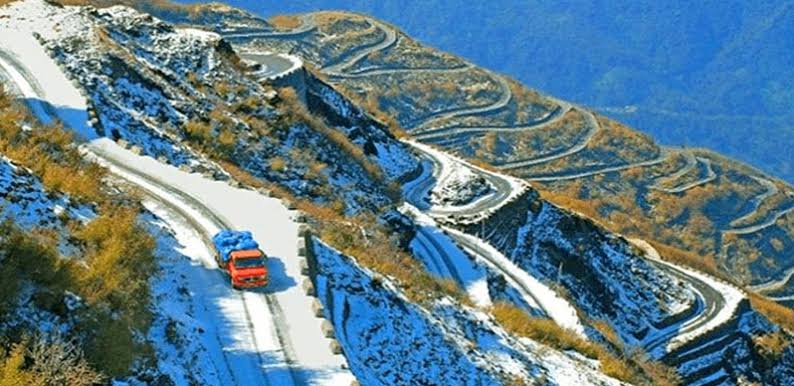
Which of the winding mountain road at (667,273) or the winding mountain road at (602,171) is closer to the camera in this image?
the winding mountain road at (667,273)

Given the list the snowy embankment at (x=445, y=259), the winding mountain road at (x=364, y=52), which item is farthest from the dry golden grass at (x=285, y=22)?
the snowy embankment at (x=445, y=259)

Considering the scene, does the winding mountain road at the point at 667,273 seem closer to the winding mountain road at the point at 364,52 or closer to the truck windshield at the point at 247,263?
the truck windshield at the point at 247,263

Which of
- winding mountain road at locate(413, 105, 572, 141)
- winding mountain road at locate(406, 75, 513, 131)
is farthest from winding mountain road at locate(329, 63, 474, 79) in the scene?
winding mountain road at locate(413, 105, 572, 141)

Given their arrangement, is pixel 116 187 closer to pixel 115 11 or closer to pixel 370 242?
pixel 370 242

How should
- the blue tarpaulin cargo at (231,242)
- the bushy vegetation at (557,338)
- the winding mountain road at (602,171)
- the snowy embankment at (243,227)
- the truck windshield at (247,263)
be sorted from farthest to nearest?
the winding mountain road at (602,171) < the bushy vegetation at (557,338) < the blue tarpaulin cargo at (231,242) < the truck windshield at (247,263) < the snowy embankment at (243,227)

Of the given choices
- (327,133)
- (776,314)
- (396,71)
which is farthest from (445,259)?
(396,71)

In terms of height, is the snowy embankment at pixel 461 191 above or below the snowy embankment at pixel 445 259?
above

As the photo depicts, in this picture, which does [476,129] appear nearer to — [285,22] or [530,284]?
[285,22]
